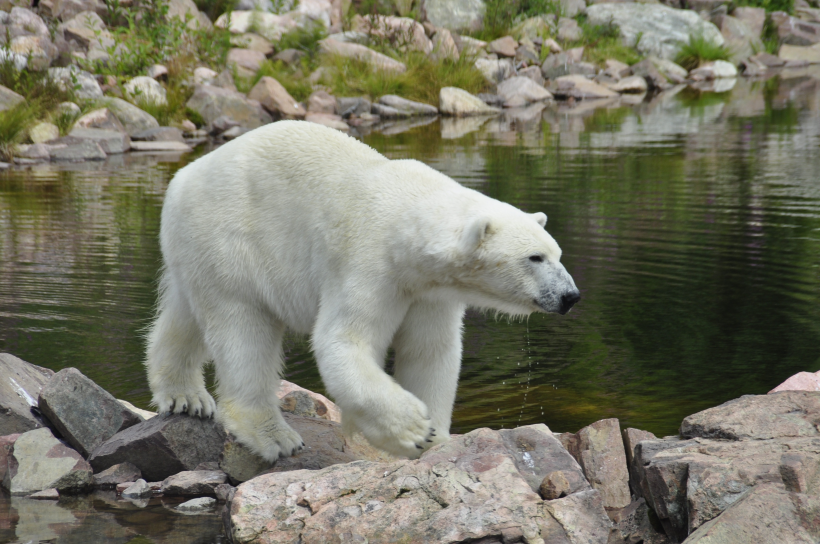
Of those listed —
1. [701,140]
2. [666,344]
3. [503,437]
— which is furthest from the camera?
[701,140]

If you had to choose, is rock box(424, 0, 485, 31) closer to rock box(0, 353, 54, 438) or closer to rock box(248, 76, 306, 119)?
rock box(248, 76, 306, 119)

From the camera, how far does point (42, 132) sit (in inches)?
688

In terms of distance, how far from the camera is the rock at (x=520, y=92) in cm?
2622

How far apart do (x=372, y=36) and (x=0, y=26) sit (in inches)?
400

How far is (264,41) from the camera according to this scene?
87.6 ft

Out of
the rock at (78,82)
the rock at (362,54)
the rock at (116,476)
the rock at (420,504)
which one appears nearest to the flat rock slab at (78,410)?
the rock at (116,476)

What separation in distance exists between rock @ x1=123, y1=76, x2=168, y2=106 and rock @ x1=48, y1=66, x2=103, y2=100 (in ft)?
2.59

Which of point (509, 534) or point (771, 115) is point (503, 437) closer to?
point (509, 534)

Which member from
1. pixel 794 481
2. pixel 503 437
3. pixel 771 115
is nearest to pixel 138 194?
pixel 503 437

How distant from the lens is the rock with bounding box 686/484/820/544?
3.01m

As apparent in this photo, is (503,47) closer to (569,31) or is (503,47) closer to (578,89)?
(578,89)

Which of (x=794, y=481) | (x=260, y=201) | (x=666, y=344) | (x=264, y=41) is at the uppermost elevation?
(x=264, y=41)

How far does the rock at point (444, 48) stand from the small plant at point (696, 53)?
32.7 ft

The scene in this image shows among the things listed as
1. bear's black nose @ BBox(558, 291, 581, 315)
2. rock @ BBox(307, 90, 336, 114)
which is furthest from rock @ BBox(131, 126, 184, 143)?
bear's black nose @ BBox(558, 291, 581, 315)
